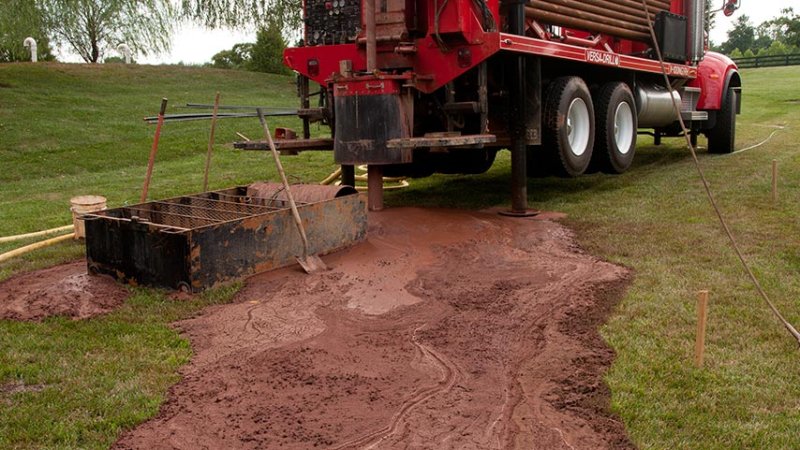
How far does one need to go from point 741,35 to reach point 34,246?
312 ft

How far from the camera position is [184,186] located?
12.5 meters

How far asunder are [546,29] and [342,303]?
18.9 ft

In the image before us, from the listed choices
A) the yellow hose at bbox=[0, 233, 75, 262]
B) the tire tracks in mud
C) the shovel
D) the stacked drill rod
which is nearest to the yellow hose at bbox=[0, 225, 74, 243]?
the yellow hose at bbox=[0, 233, 75, 262]

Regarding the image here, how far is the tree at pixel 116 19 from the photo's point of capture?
82.9 feet

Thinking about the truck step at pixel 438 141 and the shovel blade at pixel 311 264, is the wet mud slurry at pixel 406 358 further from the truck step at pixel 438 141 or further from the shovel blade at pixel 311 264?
the truck step at pixel 438 141

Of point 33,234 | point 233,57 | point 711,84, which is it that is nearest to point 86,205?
point 33,234

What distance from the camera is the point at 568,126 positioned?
9.83 m

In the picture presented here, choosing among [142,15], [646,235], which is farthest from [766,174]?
[142,15]

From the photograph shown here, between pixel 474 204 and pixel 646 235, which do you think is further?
pixel 474 204

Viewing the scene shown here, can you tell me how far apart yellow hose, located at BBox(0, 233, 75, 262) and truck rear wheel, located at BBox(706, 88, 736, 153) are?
1198 cm

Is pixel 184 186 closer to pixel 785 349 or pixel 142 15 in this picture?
pixel 785 349

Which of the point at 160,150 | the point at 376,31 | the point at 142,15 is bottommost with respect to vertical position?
the point at 160,150

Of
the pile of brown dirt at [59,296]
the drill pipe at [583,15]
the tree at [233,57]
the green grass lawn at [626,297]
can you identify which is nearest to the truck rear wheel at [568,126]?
the green grass lawn at [626,297]

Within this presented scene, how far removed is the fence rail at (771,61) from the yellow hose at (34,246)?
5229cm
